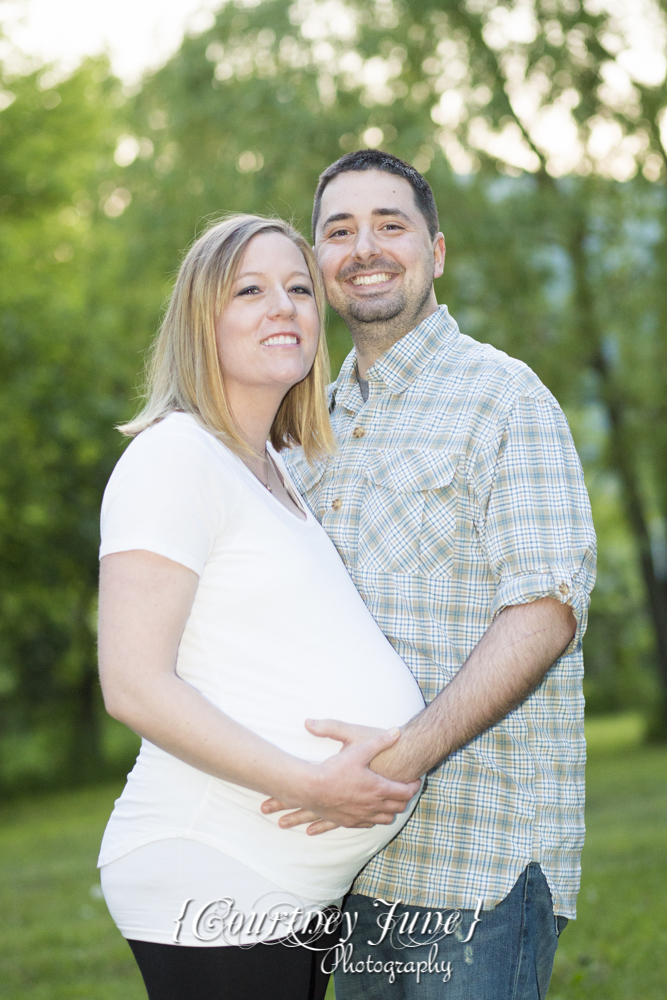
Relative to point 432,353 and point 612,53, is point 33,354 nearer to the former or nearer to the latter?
point 612,53

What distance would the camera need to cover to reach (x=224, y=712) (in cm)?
184

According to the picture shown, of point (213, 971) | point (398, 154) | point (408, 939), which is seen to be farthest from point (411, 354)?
point (398, 154)

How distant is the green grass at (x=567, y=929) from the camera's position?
486cm

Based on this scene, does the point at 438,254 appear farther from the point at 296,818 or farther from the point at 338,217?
the point at 296,818

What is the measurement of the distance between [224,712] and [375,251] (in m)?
1.45

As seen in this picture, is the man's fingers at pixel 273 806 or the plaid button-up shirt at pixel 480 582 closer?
the man's fingers at pixel 273 806

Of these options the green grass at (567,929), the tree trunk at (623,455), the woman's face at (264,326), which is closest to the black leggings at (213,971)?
the woman's face at (264,326)

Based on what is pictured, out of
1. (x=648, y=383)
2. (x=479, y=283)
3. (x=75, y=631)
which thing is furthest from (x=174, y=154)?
(x=75, y=631)

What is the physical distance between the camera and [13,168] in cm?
1365

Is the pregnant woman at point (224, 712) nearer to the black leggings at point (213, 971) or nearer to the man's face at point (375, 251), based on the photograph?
the black leggings at point (213, 971)

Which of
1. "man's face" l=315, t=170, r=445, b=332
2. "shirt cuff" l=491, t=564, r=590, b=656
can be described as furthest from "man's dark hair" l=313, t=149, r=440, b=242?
"shirt cuff" l=491, t=564, r=590, b=656

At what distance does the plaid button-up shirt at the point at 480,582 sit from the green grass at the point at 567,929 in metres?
2.29

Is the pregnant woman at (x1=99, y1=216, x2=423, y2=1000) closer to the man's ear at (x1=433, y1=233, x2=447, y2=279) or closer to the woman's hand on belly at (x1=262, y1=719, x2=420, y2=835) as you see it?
the woman's hand on belly at (x1=262, y1=719, x2=420, y2=835)

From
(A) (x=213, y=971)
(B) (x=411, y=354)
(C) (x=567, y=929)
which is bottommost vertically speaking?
(C) (x=567, y=929)
